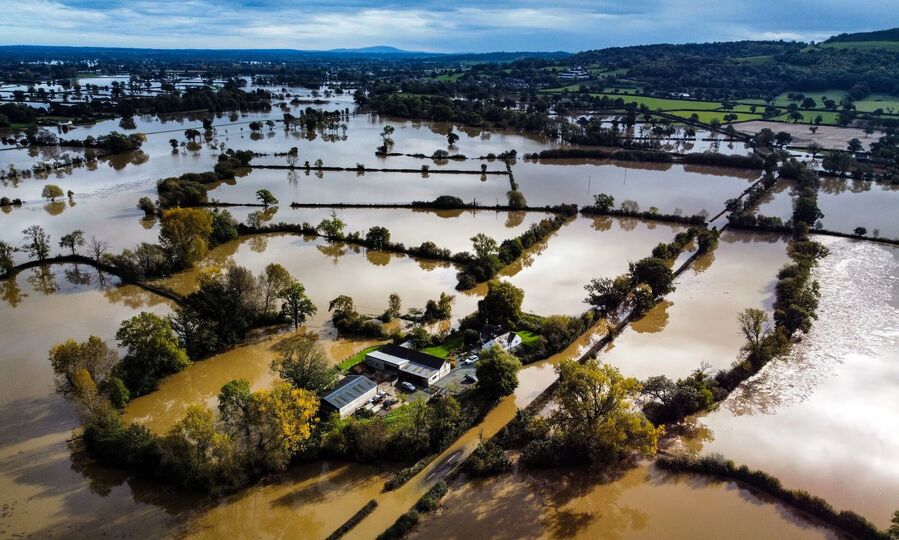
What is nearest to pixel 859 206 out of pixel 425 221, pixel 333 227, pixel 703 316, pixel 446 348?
pixel 703 316

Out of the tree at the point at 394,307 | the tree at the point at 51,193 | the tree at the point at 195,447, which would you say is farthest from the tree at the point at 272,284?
the tree at the point at 51,193

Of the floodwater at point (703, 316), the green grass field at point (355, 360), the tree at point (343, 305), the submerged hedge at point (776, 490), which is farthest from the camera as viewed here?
the tree at point (343, 305)

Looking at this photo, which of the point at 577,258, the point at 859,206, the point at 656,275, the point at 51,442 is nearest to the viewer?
the point at 51,442

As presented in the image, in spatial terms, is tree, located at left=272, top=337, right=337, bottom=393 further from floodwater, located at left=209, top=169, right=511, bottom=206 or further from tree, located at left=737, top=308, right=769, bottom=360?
floodwater, located at left=209, top=169, right=511, bottom=206

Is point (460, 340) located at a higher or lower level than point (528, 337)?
lower

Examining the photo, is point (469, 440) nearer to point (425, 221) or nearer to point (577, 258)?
point (577, 258)

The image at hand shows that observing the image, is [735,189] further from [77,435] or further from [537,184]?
[77,435]

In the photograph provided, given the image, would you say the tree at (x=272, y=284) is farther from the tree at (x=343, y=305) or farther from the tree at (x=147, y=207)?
the tree at (x=147, y=207)
